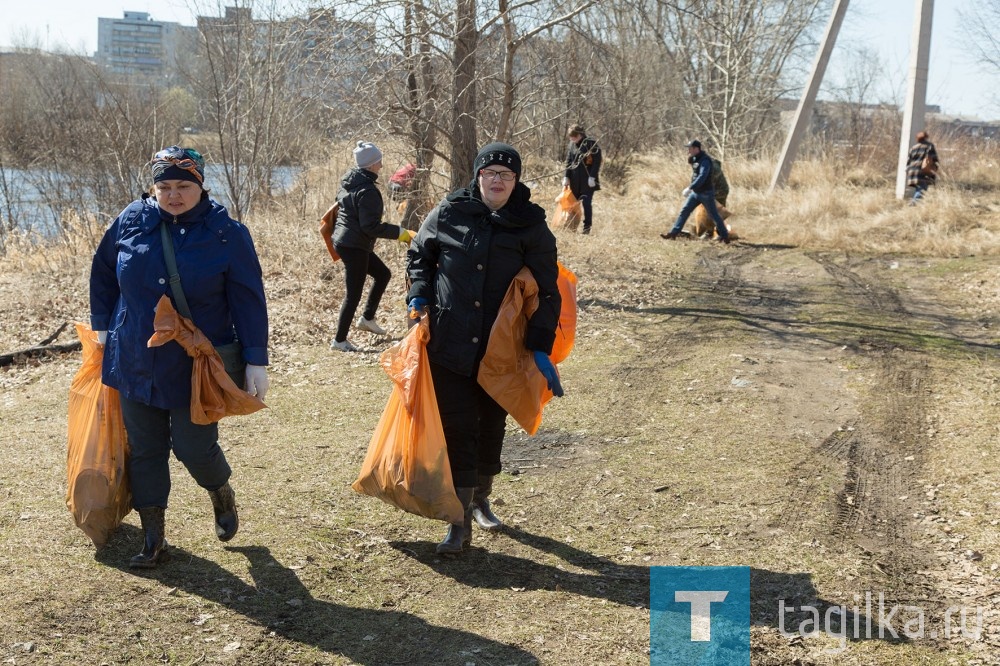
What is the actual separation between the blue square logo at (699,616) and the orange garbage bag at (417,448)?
95 centimetres

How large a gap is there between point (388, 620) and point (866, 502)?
2.61 m

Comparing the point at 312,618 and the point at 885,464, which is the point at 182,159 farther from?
the point at 885,464

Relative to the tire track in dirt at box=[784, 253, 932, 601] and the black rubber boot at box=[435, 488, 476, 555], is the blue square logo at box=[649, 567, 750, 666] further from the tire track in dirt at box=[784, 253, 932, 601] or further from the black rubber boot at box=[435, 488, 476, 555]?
the black rubber boot at box=[435, 488, 476, 555]

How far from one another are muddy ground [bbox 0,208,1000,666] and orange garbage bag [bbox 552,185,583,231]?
5854 mm

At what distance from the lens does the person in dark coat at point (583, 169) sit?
13516 millimetres

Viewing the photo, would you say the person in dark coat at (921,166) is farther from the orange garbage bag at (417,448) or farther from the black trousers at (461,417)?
the orange garbage bag at (417,448)

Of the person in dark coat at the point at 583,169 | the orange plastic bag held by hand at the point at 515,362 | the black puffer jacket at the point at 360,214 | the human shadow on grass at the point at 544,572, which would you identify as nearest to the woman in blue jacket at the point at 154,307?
the orange plastic bag held by hand at the point at 515,362

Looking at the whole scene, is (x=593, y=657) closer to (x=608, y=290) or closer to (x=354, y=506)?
(x=354, y=506)

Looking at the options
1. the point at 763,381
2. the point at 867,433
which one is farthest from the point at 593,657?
the point at 763,381

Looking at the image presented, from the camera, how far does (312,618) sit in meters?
3.60

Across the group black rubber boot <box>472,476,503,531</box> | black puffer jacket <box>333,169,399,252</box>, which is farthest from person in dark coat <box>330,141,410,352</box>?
black rubber boot <box>472,476,503,531</box>

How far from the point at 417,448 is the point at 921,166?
1444cm

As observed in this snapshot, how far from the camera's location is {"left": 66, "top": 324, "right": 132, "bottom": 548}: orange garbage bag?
3879 mm

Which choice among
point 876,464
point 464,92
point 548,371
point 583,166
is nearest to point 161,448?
point 548,371
